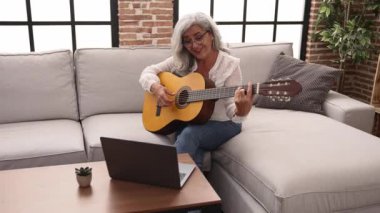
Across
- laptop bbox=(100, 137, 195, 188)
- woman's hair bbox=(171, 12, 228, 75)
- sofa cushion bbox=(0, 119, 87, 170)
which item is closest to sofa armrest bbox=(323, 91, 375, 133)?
woman's hair bbox=(171, 12, 228, 75)

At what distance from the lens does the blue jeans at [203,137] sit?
203cm

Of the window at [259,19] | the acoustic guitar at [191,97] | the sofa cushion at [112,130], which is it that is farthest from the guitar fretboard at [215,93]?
the window at [259,19]

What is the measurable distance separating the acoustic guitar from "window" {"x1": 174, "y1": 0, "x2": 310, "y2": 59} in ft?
4.78

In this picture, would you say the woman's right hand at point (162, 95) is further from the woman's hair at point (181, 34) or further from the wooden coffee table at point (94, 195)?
the wooden coffee table at point (94, 195)

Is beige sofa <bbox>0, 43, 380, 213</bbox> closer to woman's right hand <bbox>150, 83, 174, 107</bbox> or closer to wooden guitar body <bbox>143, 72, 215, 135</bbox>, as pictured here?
wooden guitar body <bbox>143, 72, 215, 135</bbox>

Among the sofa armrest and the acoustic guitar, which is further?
the sofa armrest

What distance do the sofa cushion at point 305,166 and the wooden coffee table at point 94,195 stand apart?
36cm

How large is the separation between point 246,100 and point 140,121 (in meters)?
0.81

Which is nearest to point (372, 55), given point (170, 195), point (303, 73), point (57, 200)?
point (303, 73)

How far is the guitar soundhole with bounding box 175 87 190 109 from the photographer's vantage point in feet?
6.66

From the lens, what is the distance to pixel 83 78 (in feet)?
8.29

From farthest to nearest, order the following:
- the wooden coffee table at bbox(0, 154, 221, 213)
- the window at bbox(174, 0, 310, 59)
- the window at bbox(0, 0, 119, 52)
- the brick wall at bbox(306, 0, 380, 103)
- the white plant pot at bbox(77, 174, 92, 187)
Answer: the brick wall at bbox(306, 0, 380, 103) < the window at bbox(174, 0, 310, 59) < the window at bbox(0, 0, 119, 52) < the white plant pot at bbox(77, 174, 92, 187) < the wooden coffee table at bbox(0, 154, 221, 213)

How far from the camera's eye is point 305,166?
1711 millimetres

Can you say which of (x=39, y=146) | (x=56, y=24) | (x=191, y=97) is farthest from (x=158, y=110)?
(x=56, y=24)
